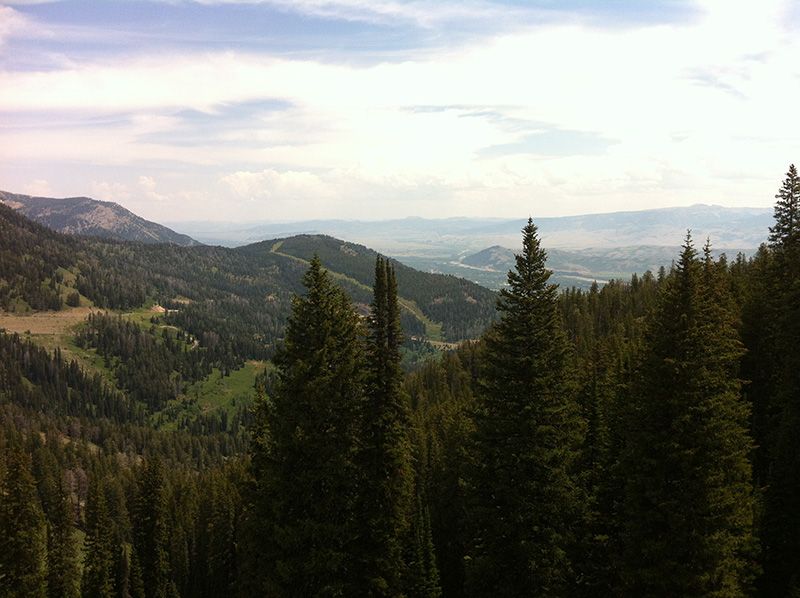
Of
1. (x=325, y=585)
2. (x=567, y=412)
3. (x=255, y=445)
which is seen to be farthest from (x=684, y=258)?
(x=255, y=445)

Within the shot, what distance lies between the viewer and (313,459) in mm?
23469

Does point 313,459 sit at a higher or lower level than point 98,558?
higher

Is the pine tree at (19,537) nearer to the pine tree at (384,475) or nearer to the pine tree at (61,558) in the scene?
the pine tree at (61,558)

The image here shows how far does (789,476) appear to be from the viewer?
107 feet

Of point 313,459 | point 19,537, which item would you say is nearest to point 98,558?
point 19,537

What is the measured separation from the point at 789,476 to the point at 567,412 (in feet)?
57.6

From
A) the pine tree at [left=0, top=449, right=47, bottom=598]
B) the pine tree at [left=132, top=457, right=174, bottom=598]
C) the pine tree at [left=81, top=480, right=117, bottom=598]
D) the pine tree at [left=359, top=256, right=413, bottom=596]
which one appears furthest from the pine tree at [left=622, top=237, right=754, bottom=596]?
the pine tree at [left=81, top=480, right=117, bottom=598]

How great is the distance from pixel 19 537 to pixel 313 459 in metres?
40.3

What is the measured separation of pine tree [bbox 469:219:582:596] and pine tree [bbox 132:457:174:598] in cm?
6203

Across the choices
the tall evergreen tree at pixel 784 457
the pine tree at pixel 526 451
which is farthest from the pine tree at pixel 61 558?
the tall evergreen tree at pixel 784 457

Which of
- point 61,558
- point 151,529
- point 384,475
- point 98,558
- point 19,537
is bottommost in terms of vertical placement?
point 98,558

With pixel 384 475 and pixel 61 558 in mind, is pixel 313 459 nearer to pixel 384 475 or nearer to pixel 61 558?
pixel 384 475

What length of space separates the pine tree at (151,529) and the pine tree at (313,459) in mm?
58606

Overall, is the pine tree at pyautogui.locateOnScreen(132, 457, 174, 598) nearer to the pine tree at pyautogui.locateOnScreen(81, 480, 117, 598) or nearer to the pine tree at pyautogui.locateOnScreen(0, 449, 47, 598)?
the pine tree at pyautogui.locateOnScreen(81, 480, 117, 598)
